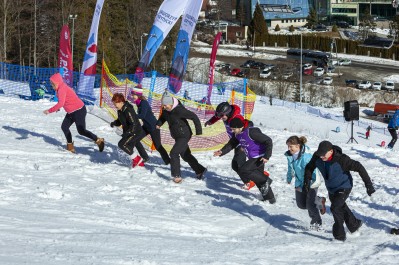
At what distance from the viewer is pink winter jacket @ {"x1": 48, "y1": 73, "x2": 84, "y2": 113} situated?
11.3m

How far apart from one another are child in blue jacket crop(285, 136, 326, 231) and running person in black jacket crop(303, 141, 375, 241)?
219 mm

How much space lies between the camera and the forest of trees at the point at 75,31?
4588cm

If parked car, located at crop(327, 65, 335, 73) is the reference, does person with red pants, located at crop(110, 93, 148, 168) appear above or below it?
above

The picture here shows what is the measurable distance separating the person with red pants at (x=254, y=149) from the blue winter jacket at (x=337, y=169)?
136 centimetres

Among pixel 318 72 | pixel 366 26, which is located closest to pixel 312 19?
Result: pixel 366 26

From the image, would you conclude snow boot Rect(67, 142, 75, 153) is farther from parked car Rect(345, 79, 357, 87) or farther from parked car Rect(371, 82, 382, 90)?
parked car Rect(345, 79, 357, 87)

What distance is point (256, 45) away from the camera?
85500mm

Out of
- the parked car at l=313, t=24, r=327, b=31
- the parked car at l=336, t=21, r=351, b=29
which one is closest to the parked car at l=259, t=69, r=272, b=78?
the parked car at l=313, t=24, r=327, b=31

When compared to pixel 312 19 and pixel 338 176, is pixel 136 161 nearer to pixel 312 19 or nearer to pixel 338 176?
pixel 338 176

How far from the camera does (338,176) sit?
768cm

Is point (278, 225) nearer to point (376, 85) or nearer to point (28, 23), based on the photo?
point (28, 23)

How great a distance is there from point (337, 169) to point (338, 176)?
94mm

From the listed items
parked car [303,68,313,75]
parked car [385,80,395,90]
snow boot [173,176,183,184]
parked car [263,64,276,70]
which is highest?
snow boot [173,176,183,184]

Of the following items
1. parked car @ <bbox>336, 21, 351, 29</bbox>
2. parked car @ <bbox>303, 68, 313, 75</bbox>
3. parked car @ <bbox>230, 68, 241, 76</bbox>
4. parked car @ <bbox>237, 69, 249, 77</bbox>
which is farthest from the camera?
Result: parked car @ <bbox>336, 21, 351, 29</bbox>
